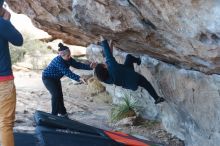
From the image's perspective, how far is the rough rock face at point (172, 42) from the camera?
207 inches

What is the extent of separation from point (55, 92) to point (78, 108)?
206cm

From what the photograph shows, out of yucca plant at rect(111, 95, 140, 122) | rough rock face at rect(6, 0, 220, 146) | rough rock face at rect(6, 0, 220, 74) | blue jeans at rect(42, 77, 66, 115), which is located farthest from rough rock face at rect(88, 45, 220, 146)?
blue jeans at rect(42, 77, 66, 115)

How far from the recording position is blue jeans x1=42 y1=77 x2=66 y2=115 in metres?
8.46

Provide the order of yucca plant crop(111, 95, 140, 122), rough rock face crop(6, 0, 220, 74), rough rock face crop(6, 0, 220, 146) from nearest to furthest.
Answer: rough rock face crop(6, 0, 220, 74) → rough rock face crop(6, 0, 220, 146) → yucca plant crop(111, 95, 140, 122)

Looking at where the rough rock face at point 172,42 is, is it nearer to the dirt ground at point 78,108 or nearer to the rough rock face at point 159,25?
the rough rock face at point 159,25

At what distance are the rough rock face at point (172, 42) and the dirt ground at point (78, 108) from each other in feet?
1.07

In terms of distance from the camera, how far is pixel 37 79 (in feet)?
45.4

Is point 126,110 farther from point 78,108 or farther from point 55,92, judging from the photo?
point 55,92

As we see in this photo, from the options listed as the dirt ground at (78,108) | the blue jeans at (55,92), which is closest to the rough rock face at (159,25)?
the blue jeans at (55,92)

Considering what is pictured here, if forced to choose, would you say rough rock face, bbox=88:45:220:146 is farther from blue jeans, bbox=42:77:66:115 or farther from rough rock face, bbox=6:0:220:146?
blue jeans, bbox=42:77:66:115

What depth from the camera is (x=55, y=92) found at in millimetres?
8570

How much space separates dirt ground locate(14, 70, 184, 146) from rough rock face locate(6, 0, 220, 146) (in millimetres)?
325

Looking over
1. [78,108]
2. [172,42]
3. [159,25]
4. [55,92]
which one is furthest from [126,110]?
[159,25]

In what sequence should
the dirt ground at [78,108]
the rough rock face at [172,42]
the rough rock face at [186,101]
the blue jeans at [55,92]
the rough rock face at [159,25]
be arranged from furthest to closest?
1. the dirt ground at [78,108]
2. the blue jeans at [55,92]
3. the rough rock face at [186,101]
4. the rough rock face at [172,42]
5. the rough rock face at [159,25]
